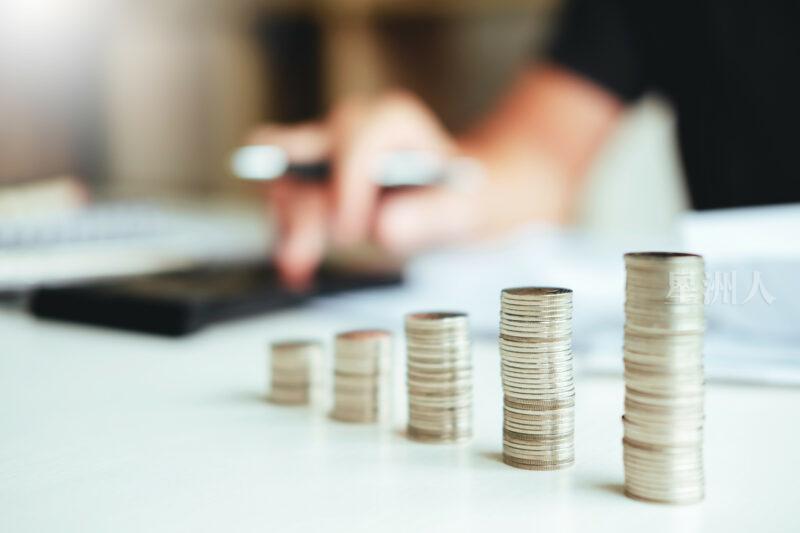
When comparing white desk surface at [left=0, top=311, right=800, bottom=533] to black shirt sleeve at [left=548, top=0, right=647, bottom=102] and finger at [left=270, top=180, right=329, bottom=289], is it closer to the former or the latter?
finger at [left=270, top=180, right=329, bottom=289]

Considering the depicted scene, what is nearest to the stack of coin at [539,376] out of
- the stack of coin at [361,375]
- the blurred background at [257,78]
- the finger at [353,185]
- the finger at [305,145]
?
the stack of coin at [361,375]

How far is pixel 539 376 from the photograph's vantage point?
1.50ft

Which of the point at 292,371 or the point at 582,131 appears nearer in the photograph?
the point at 292,371

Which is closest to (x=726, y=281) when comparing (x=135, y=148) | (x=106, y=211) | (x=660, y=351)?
(x=660, y=351)

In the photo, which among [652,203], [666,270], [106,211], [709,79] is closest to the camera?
[666,270]

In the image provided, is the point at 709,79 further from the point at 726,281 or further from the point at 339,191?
the point at 726,281

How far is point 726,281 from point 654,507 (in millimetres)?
219

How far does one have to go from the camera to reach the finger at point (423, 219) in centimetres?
168

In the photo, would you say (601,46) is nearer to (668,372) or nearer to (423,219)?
(423,219)

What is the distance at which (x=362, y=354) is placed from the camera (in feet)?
1.91

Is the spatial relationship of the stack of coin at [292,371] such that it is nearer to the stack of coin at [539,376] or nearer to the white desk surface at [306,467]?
the white desk surface at [306,467]

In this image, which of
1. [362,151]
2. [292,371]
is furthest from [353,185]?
[292,371]

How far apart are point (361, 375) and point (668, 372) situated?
25cm

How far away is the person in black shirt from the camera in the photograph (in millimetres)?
1648
